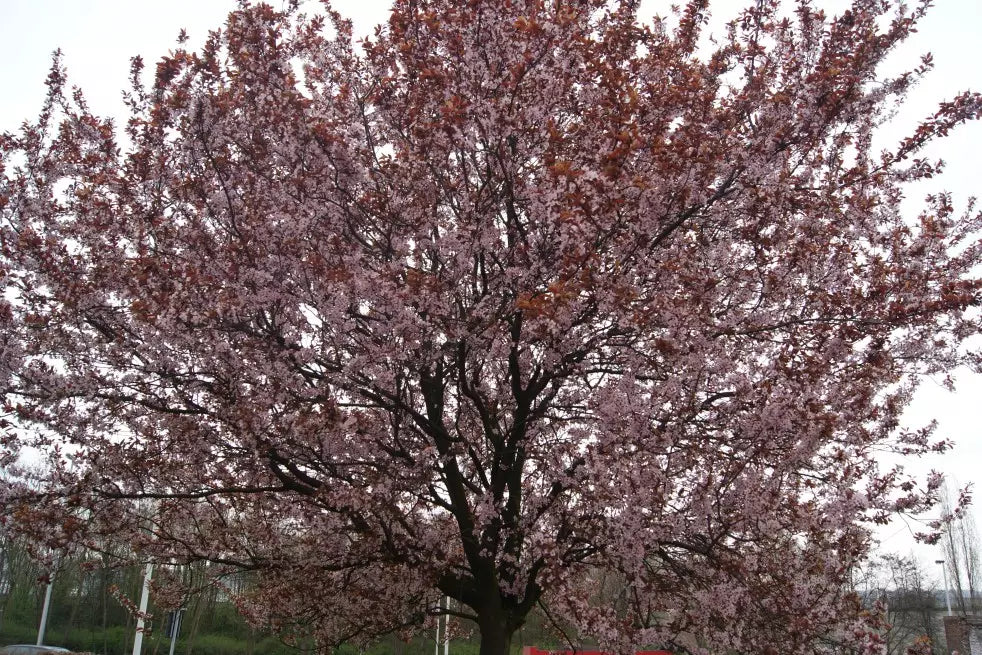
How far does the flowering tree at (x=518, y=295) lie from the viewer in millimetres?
6309

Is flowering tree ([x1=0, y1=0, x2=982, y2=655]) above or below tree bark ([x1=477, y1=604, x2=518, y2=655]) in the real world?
above

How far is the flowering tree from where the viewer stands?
6.31 metres

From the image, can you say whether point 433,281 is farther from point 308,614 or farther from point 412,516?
point 308,614

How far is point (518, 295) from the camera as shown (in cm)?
667

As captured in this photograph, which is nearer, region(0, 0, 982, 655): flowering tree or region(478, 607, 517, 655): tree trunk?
region(0, 0, 982, 655): flowering tree

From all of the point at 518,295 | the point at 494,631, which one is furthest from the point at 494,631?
the point at 518,295

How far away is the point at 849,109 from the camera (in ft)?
22.5

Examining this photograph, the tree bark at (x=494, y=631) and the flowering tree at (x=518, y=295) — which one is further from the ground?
the flowering tree at (x=518, y=295)

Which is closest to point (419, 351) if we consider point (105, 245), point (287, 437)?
point (287, 437)

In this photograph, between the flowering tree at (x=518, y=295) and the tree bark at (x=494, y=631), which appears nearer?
the flowering tree at (x=518, y=295)

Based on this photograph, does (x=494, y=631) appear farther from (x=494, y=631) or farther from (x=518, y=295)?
(x=518, y=295)

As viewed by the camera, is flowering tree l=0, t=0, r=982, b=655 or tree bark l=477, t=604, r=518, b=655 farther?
tree bark l=477, t=604, r=518, b=655

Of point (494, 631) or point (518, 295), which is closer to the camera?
point (518, 295)

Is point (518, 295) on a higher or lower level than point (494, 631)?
higher
